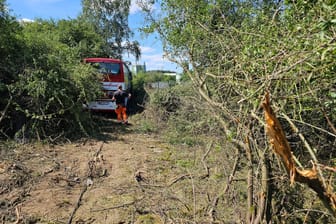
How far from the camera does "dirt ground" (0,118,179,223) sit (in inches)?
201

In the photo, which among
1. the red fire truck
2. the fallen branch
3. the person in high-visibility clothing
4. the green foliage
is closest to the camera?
the fallen branch

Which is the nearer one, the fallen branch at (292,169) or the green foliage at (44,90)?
the fallen branch at (292,169)

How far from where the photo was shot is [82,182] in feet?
21.3

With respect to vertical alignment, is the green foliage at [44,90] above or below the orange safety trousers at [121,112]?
above

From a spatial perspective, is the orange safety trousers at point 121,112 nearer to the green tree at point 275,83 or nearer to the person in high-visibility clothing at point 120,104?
the person in high-visibility clothing at point 120,104

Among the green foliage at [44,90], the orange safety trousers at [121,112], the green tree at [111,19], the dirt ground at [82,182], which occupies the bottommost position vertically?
the dirt ground at [82,182]

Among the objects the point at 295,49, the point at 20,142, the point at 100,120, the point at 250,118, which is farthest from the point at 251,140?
the point at 100,120

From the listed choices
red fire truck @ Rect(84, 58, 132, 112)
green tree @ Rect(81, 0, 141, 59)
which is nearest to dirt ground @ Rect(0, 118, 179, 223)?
red fire truck @ Rect(84, 58, 132, 112)

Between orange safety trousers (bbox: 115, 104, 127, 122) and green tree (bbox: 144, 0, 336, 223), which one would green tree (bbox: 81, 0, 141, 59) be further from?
green tree (bbox: 144, 0, 336, 223)

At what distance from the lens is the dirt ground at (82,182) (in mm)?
5117

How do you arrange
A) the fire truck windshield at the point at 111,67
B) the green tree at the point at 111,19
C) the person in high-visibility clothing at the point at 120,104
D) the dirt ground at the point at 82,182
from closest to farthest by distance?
the dirt ground at the point at 82,182 < the person in high-visibility clothing at the point at 120,104 < the fire truck windshield at the point at 111,67 < the green tree at the point at 111,19

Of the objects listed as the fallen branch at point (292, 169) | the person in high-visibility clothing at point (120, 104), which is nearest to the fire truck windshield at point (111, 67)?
the person in high-visibility clothing at point (120, 104)

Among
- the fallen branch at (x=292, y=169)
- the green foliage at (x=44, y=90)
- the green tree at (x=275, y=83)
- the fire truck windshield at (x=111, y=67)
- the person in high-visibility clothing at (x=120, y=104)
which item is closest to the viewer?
the fallen branch at (x=292, y=169)

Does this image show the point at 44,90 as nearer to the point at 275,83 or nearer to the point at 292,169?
the point at 275,83
